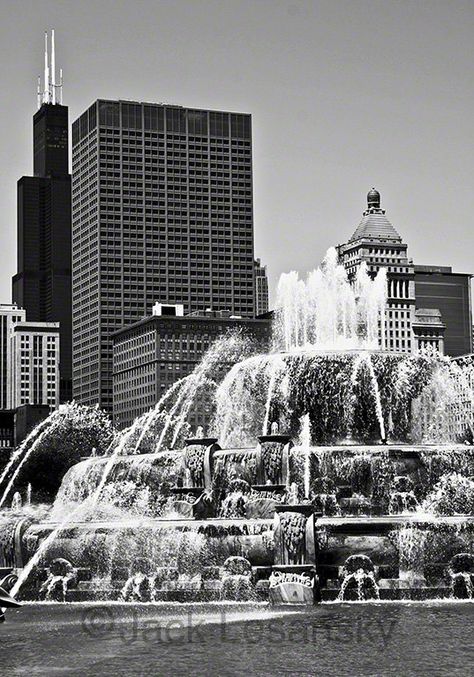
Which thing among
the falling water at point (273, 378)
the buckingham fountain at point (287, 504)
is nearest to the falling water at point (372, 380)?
the buckingham fountain at point (287, 504)

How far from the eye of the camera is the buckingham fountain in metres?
44.9

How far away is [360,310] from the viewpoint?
18988 cm

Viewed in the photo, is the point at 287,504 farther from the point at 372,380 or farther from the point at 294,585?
the point at 372,380

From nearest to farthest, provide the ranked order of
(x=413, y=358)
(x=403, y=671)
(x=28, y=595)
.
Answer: (x=403, y=671)
(x=28, y=595)
(x=413, y=358)

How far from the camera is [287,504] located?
4625 cm

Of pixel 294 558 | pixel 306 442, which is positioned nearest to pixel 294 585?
pixel 294 558

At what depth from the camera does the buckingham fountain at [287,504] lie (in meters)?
44.9

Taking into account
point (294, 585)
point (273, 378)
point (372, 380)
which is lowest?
point (294, 585)

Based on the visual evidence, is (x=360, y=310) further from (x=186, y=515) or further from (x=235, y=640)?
(x=235, y=640)

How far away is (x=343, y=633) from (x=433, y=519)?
12.0 meters

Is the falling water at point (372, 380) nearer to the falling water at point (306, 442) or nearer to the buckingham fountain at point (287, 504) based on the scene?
the buckingham fountain at point (287, 504)

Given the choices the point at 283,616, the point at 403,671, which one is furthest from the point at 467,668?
the point at 283,616

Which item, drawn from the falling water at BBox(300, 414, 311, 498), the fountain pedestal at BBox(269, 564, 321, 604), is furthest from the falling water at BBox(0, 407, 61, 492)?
the fountain pedestal at BBox(269, 564, 321, 604)

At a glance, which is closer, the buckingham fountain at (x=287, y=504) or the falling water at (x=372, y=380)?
the buckingham fountain at (x=287, y=504)
